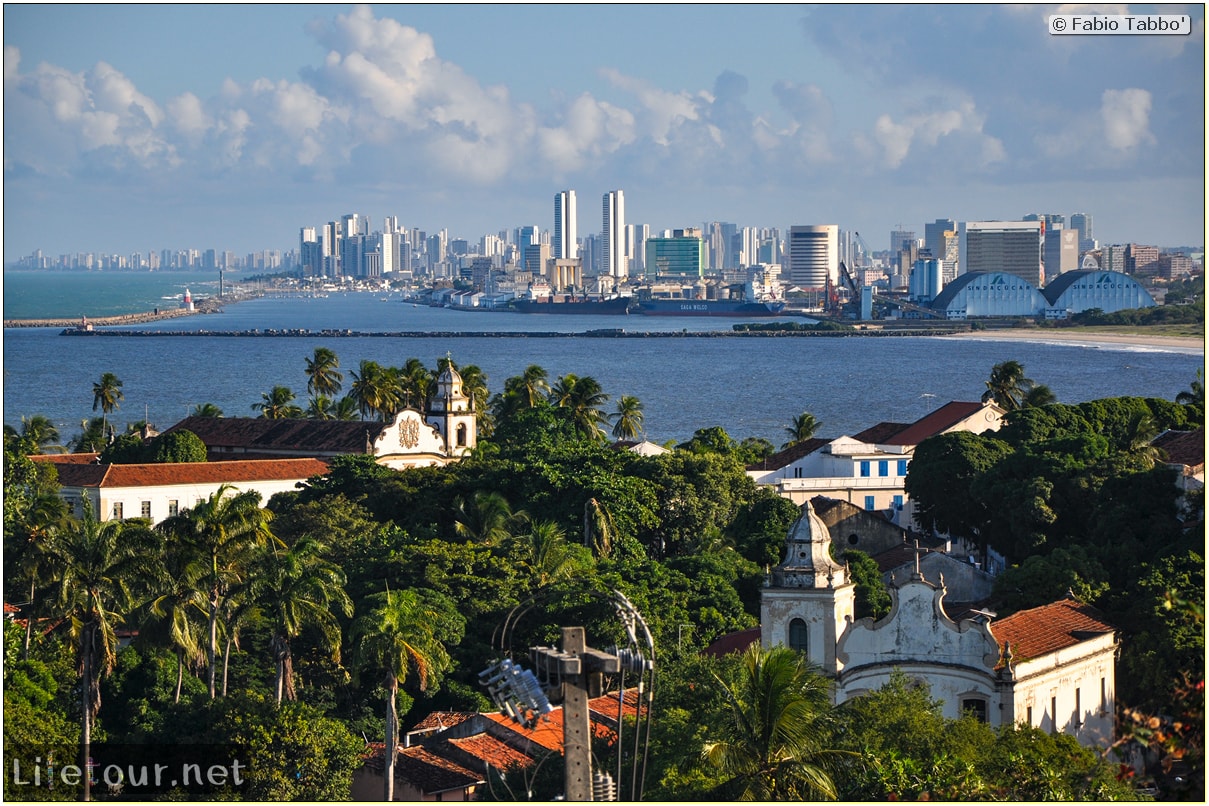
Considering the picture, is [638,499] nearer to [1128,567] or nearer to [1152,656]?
[1128,567]

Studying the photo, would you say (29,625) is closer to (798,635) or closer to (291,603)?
(291,603)

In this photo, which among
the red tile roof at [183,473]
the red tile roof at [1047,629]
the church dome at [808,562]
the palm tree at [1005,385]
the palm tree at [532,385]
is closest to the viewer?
the red tile roof at [1047,629]

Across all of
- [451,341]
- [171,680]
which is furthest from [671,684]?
[451,341]

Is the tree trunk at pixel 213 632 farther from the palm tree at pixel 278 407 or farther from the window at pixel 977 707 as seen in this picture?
the palm tree at pixel 278 407

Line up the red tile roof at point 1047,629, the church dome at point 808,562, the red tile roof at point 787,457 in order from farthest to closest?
the red tile roof at point 787,457
the church dome at point 808,562
the red tile roof at point 1047,629

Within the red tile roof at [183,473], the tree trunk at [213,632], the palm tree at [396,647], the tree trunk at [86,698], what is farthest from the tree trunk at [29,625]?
the red tile roof at [183,473]
